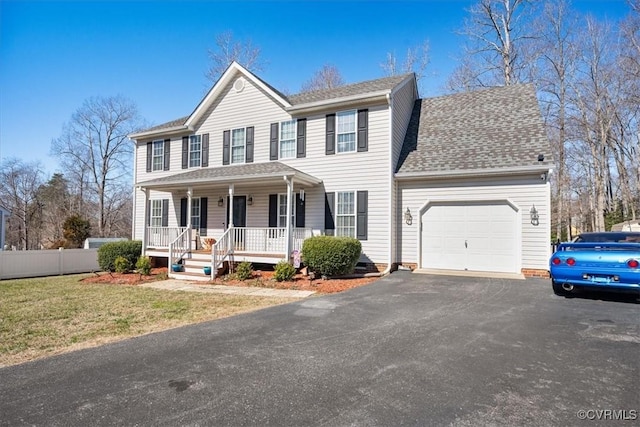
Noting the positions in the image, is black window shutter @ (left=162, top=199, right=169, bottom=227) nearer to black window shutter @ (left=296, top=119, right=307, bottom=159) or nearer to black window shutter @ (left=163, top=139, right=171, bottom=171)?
black window shutter @ (left=163, top=139, right=171, bottom=171)

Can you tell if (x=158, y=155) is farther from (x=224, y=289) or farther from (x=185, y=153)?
(x=224, y=289)


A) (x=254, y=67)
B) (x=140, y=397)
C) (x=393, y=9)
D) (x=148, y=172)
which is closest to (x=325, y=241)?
(x=140, y=397)

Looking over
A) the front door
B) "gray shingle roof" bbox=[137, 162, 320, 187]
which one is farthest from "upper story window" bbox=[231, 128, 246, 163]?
the front door

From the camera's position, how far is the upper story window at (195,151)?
52.5 feet

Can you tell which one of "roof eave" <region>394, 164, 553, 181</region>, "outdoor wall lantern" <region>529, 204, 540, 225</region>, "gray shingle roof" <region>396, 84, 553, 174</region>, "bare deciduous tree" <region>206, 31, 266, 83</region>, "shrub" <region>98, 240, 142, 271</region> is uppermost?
"bare deciduous tree" <region>206, 31, 266, 83</region>

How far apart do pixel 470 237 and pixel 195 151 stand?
41.0ft

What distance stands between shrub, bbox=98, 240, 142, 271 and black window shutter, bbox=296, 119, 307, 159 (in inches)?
325

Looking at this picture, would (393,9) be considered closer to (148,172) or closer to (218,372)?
(148,172)

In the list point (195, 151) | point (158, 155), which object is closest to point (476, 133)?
point (195, 151)

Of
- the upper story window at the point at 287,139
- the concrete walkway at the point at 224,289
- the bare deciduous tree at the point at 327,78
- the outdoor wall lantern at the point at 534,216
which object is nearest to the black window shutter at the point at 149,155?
the upper story window at the point at 287,139

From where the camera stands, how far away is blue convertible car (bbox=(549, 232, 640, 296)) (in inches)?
270

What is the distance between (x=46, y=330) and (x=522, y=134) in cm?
1422

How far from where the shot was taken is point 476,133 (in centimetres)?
1290

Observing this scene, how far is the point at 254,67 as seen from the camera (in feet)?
90.2
